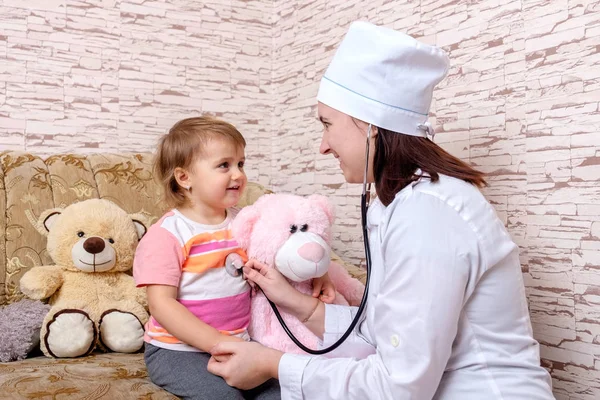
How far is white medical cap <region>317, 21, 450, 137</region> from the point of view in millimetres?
1347

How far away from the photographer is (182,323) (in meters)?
1.53

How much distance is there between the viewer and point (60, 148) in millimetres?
2557

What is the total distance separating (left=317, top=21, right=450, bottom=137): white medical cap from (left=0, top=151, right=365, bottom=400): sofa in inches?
32.6

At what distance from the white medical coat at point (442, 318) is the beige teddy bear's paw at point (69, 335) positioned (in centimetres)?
82

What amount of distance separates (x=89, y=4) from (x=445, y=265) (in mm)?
2044

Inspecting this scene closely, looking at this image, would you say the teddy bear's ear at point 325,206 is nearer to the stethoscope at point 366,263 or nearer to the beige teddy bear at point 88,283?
the stethoscope at point 366,263

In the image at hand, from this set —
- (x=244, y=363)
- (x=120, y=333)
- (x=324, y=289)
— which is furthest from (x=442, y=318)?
(x=120, y=333)

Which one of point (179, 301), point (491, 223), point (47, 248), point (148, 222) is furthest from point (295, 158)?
point (491, 223)

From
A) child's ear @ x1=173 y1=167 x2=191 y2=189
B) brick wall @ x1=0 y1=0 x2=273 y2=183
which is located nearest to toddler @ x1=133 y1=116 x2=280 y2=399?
child's ear @ x1=173 y1=167 x2=191 y2=189

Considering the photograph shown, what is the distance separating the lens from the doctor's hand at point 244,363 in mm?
1368

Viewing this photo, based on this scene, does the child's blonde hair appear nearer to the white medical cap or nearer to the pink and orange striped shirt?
the pink and orange striped shirt

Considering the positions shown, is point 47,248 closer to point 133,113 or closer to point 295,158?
point 133,113

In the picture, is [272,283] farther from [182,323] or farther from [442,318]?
[442,318]

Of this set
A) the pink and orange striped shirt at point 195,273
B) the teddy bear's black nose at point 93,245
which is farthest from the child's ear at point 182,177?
the teddy bear's black nose at point 93,245
